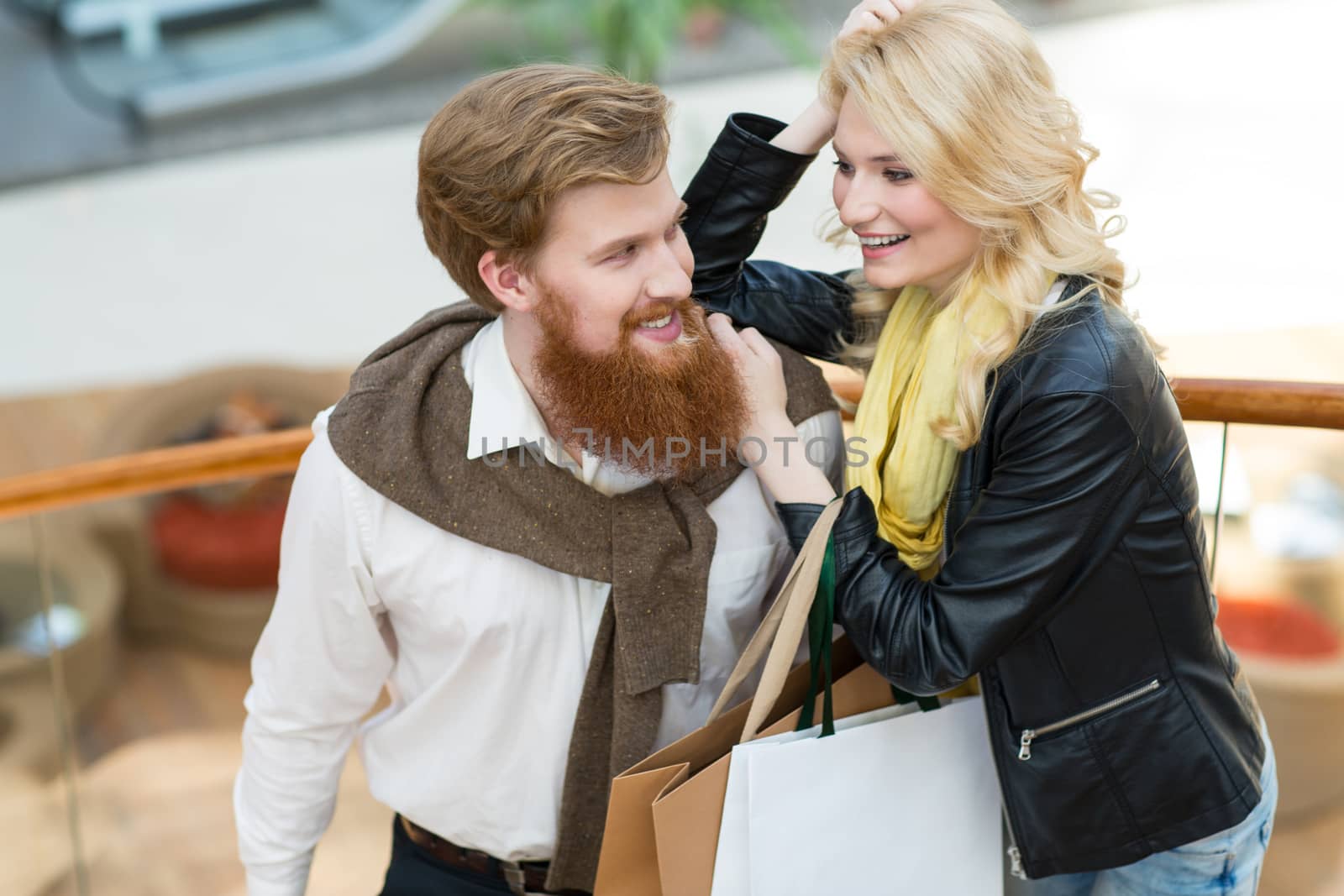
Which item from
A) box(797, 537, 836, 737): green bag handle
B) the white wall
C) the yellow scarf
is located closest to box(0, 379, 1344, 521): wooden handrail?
the yellow scarf

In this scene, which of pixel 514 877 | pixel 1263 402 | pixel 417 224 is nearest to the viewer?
pixel 514 877

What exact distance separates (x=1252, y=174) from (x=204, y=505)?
585 centimetres

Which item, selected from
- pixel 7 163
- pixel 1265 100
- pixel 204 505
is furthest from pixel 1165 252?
pixel 7 163

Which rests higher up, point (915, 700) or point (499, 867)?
point (915, 700)

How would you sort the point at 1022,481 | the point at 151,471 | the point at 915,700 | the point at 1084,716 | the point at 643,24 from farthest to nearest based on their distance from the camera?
1. the point at 643,24
2. the point at 151,471
3. the point at 915,700
4. the point at 1084,716
5. the point at 1022,481

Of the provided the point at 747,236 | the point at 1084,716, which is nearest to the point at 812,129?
the point at 747,236

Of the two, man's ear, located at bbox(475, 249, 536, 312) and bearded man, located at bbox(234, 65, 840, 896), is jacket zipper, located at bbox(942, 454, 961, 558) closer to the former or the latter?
bearded man, located at bbox(234, 65, 840, 896)

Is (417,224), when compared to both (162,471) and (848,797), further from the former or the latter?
(848,797)

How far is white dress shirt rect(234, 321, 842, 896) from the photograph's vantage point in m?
1.57

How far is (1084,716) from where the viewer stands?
1512mm

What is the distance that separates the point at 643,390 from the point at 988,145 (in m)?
0.51

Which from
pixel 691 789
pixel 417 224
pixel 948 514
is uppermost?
pixel 948 514

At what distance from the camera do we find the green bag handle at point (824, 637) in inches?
58.1

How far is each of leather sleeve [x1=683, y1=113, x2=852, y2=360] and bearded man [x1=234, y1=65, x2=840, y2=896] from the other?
109 millimetres
